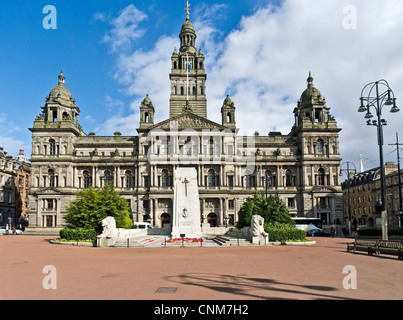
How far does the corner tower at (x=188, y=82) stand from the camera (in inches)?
3103

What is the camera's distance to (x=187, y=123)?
224 ft

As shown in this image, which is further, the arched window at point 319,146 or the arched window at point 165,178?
the arched window at point 319,146

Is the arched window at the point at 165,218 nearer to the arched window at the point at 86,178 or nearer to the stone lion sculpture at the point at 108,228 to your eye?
the arched window at the point at 86,178

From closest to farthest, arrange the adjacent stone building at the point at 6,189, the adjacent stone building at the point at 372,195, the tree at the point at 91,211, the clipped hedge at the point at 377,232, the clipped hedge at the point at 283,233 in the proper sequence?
the clipped hedge at the point at 283,233, the clipped hedge at the point at 377,232, the tree at the point at 91,211, the adjacent stone building at the point at 372,195, the adjacent stone building at the point at 6,189

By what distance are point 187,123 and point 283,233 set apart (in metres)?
41.1

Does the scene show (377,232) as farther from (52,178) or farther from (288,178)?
(52,178)

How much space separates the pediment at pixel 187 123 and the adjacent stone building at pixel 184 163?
0.20 m

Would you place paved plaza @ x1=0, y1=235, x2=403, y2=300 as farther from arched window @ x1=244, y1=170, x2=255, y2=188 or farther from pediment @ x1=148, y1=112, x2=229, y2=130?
arched window @ x1=244, y1=170, x2=255, y2=188

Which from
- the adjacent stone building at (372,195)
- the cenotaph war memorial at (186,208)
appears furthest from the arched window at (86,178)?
the adjacent stone building at (372,195)

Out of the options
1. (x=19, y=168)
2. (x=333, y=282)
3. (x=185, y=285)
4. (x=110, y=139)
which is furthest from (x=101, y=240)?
(x=19, y=168)

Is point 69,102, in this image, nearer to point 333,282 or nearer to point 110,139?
point 110,139

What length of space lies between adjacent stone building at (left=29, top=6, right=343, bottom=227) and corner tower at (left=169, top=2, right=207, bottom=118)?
352 inches

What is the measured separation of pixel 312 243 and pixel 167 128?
42723mm

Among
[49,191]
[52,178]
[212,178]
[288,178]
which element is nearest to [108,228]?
[212,178]
